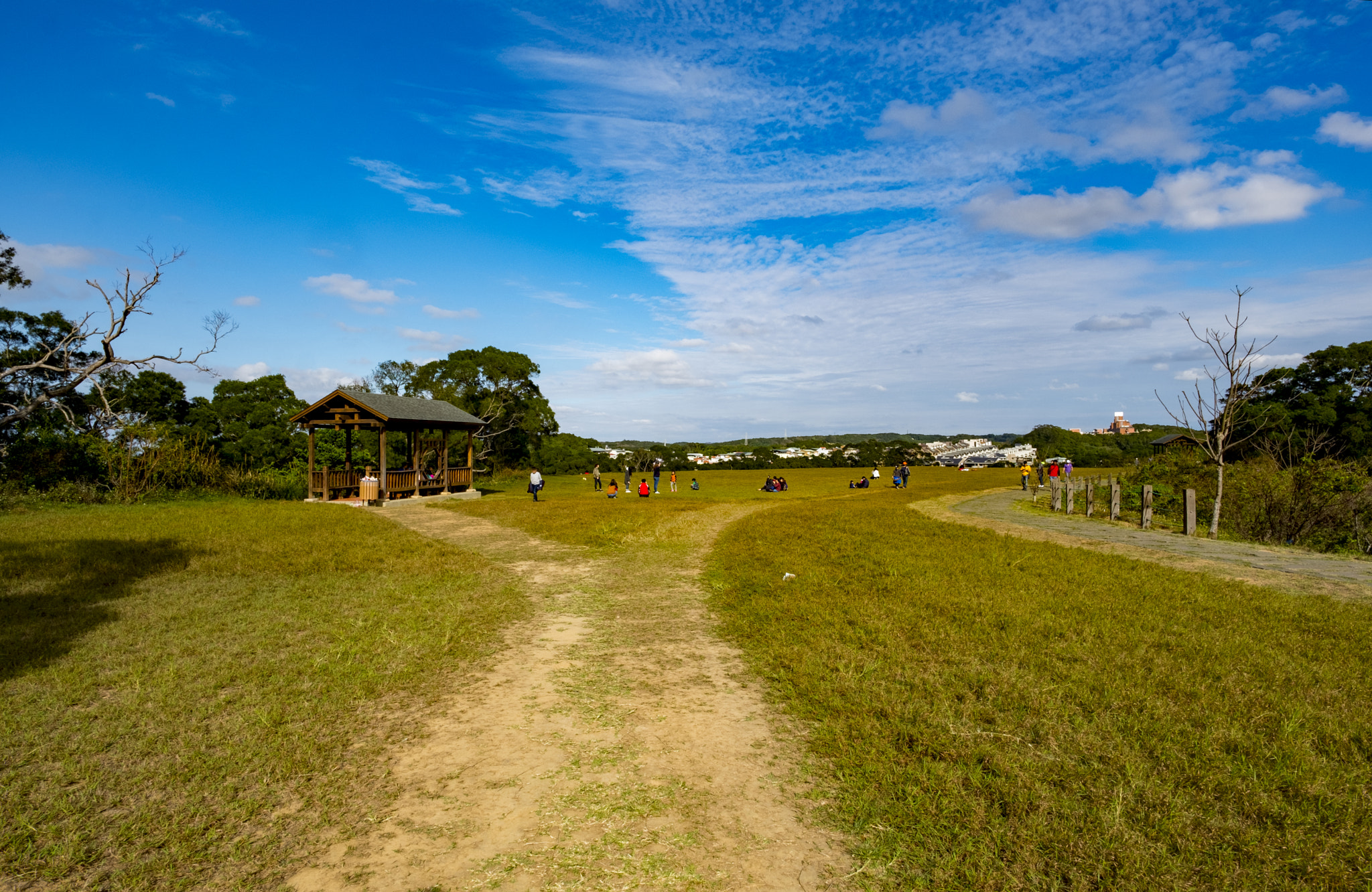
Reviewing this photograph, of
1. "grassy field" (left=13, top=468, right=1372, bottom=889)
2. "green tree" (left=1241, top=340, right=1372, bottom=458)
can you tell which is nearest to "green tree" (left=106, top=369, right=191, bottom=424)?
"grassy field" (left=13, top=468, right=1372, bottom=889)

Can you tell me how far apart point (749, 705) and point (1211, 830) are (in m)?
2.95

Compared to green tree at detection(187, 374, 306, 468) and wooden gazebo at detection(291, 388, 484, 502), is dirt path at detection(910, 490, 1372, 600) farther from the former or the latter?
green tree at detection(187, 374, 306, 468)

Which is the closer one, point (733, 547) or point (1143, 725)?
point (1143, 725)

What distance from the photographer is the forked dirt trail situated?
10.2 feet

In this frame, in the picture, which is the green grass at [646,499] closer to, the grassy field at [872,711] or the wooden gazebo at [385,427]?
the wooden gazebo at [385,427]

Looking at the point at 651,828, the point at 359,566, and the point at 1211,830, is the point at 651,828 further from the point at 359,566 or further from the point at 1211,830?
the point at 359,566

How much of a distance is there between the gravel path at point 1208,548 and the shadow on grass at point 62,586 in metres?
16.2

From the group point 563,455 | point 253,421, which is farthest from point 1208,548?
point 563,455

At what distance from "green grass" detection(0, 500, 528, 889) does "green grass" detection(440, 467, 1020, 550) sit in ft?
18.4

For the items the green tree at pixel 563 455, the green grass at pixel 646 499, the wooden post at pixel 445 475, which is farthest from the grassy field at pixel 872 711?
the green tree at pixel 563 455

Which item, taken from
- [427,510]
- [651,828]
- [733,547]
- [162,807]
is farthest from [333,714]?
[427,510]

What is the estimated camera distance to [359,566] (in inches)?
465

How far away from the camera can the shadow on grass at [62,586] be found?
22.0 ft

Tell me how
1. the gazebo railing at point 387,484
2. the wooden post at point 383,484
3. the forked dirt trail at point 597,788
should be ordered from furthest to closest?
the gazebo railing at point 387,484 → the wooden post at point 383,484 → the forked dirt trail at point 597,788
